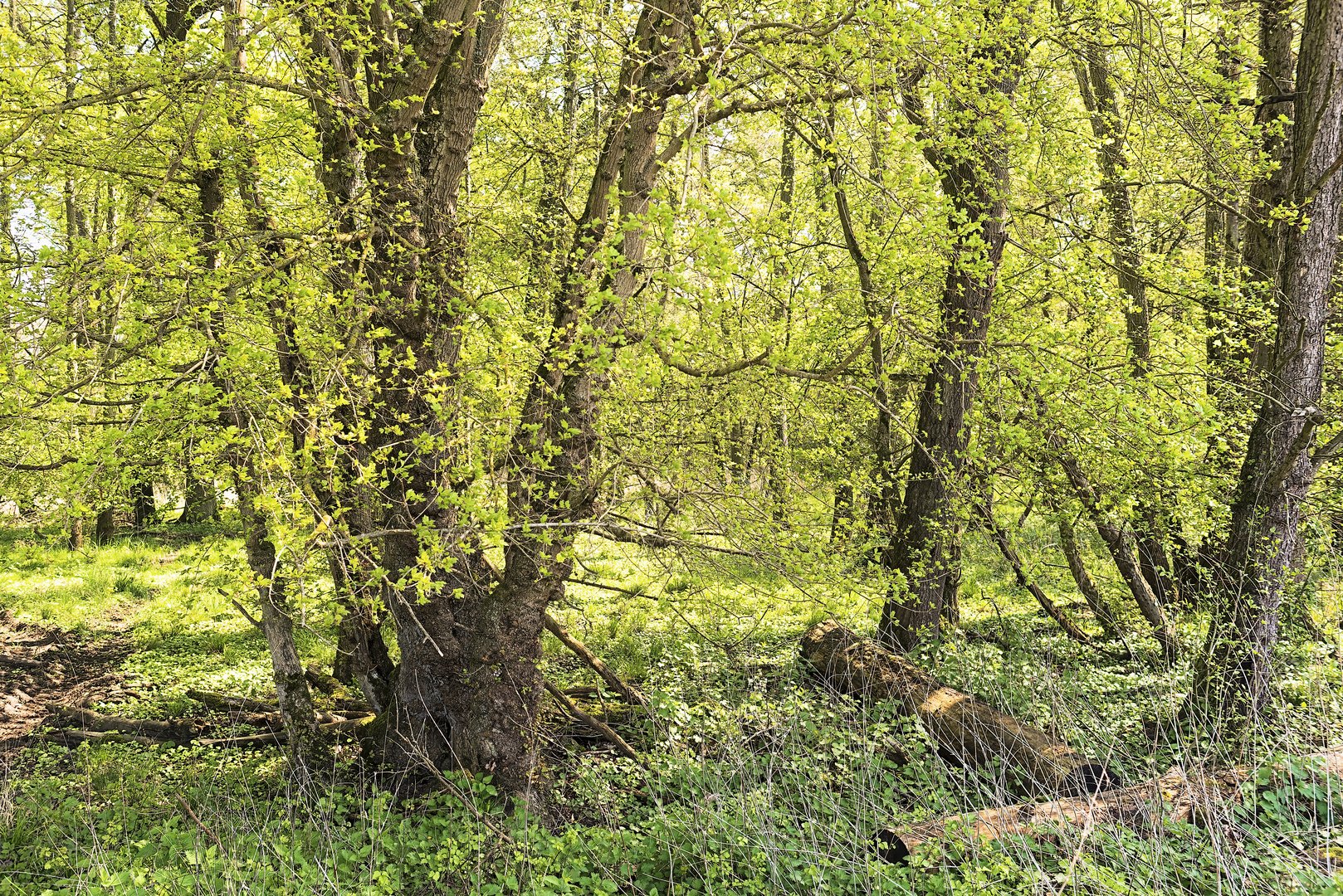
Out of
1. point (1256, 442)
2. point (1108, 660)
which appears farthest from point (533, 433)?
point (1108, 660)

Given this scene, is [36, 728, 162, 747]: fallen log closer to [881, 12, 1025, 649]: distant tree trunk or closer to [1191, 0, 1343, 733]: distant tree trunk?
[881, 12, 1025, 649]: distant tree trunk

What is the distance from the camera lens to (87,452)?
3934 millimetres

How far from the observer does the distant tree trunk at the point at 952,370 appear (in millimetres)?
5812

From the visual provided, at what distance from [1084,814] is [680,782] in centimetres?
244

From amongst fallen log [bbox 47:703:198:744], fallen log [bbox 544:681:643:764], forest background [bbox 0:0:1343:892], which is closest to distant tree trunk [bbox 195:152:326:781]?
forest background [bbox 0:0:1343:892]

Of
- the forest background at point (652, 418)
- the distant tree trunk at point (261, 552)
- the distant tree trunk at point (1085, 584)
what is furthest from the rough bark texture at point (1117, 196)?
the distant tree trunk at point (261, 552)

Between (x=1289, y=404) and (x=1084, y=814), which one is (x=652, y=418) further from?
(x=1289, y=404)

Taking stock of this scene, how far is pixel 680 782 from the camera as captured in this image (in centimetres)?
571

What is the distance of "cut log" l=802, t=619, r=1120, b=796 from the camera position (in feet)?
18.3

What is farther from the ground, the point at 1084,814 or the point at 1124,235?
the point at 1124,235

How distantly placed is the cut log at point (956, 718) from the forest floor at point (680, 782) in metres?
0.18

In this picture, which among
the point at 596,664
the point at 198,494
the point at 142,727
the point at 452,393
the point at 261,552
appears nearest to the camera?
the point at 452,393

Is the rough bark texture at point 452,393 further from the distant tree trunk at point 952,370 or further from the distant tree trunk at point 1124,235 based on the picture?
the distant tree trunk at point 1124,235

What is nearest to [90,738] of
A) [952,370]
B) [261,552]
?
[261,552]
